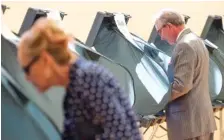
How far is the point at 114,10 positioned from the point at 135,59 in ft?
3.81

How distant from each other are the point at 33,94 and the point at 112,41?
1.22 m

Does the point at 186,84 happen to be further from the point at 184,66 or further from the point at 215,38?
the point at 215,38

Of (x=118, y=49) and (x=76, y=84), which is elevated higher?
(x=76, y=84)

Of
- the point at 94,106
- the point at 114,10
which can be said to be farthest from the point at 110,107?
the point at 114,10

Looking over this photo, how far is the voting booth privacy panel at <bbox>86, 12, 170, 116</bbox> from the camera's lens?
2.64m

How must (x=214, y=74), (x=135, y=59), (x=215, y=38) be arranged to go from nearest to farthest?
(x=135, y=59), (x=214, y=74), (x=215, y=38)

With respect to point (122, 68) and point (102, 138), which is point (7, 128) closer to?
point (102, 138)

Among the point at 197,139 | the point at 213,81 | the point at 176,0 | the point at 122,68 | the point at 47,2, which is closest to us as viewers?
the point at 122,68

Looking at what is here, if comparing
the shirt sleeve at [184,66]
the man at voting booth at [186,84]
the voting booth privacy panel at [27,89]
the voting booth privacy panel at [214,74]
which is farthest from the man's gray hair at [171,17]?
the voting booth privacy panel at [27,89]

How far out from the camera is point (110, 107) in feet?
5.05

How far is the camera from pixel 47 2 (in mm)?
3408

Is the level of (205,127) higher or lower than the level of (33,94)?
lower

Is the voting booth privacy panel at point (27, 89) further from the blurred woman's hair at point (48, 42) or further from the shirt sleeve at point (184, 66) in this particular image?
the shirt sleeve at point (184, 66)

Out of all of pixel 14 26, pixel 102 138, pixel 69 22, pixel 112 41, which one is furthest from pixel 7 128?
pixel 69 22
